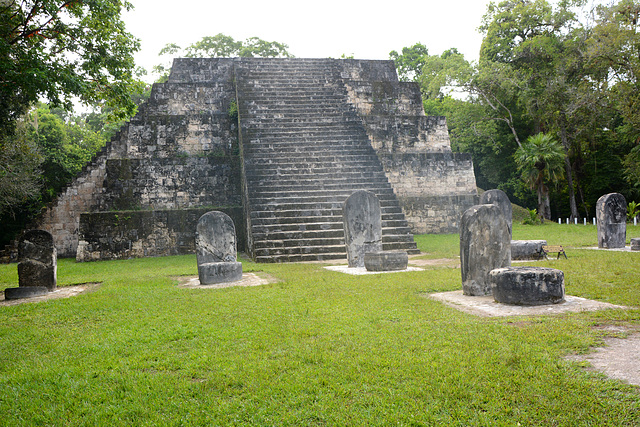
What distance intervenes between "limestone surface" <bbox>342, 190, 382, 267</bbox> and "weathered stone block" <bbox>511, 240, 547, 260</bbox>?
2759 millimetres

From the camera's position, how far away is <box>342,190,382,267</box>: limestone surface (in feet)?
32.6

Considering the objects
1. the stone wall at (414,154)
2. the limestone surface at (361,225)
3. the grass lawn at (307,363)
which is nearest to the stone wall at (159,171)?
the stone wall at (414,154)

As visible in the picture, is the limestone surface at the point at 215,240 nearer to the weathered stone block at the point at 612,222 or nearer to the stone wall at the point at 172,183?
the stone wall at the point at 172,183

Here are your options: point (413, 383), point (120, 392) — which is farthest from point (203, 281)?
point (413, 383)

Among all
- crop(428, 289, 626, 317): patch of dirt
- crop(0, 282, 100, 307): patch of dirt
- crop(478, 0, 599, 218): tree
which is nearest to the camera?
crop(428, 289, 626, 317): patch of dirt

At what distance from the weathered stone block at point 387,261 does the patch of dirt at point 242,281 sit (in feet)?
6.03

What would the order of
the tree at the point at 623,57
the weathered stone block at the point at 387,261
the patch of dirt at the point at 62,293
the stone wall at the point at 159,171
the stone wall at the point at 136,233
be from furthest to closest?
the tree at the point at 623,57
the stone wall at the point at 159,171
the stone wall at the point at 136,233
the weathered stone block at the point at 387,261
the patch of dirt at the point at 62,293

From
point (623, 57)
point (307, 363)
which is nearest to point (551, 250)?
point (307, 363)

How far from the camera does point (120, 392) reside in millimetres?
3275

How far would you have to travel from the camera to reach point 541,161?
22.4m

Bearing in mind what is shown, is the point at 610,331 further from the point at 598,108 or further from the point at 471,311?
the point at 598,108

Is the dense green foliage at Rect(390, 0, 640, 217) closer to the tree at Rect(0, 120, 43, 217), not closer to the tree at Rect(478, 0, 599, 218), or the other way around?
the tree at Rect(478, 0, 599, 218)

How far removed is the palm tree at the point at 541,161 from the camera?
21734 mm

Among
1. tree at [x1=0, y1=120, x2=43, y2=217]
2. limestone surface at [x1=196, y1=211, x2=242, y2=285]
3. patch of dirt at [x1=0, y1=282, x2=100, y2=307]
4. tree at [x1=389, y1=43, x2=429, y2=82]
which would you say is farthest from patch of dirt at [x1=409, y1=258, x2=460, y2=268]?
tree at [x1=389, y1=43, x2=429, y2=82]
